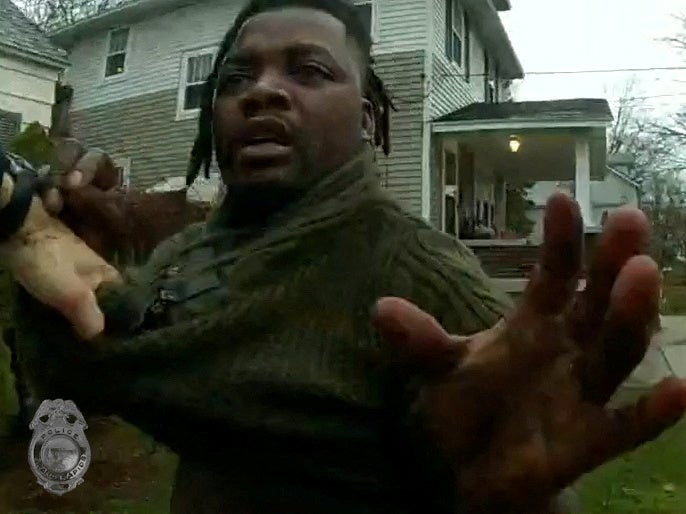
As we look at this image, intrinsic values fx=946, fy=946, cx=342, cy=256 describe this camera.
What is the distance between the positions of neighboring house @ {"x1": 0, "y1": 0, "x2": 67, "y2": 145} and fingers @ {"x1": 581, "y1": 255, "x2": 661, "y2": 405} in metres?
12.7

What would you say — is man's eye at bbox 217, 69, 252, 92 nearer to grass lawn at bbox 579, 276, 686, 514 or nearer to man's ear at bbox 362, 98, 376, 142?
man's ear at bbox 362, 98, 376, 142

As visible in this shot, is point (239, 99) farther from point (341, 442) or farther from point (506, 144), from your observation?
point (506, 144)

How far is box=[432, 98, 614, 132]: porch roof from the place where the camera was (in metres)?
12.8

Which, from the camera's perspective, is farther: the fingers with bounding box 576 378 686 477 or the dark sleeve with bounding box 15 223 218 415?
the dark sleeve with bounding box 15 223 218 415

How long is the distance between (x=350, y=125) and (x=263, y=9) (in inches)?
9.4

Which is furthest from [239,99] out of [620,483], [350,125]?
[620,483]

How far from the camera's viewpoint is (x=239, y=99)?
1405 mm

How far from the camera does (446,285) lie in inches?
50.0

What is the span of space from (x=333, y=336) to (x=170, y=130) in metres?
14.5

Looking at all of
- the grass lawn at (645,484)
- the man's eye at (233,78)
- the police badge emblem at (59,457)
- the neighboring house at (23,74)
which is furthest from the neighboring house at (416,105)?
the man's eye at (233,78)

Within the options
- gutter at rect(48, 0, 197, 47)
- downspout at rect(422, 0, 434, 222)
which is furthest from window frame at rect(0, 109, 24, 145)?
downspout at rect(422, 0, 434, 222)

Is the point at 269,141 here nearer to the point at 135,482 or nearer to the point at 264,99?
the point at 264,99

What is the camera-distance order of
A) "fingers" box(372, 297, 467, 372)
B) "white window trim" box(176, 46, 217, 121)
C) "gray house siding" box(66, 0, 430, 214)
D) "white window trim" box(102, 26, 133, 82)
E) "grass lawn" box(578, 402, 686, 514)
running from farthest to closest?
"white window trim" box(102, 26, 133, 82) < "white window trim" box(176, 46, 217, 121) < "gray house siding" box(66, 0, 430, 214) < "grass lawn" box(578, 402, 686, 514) < "fingers" box(372, 297, 467, 372)

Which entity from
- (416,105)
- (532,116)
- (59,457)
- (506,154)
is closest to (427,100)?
→ (416,105)
